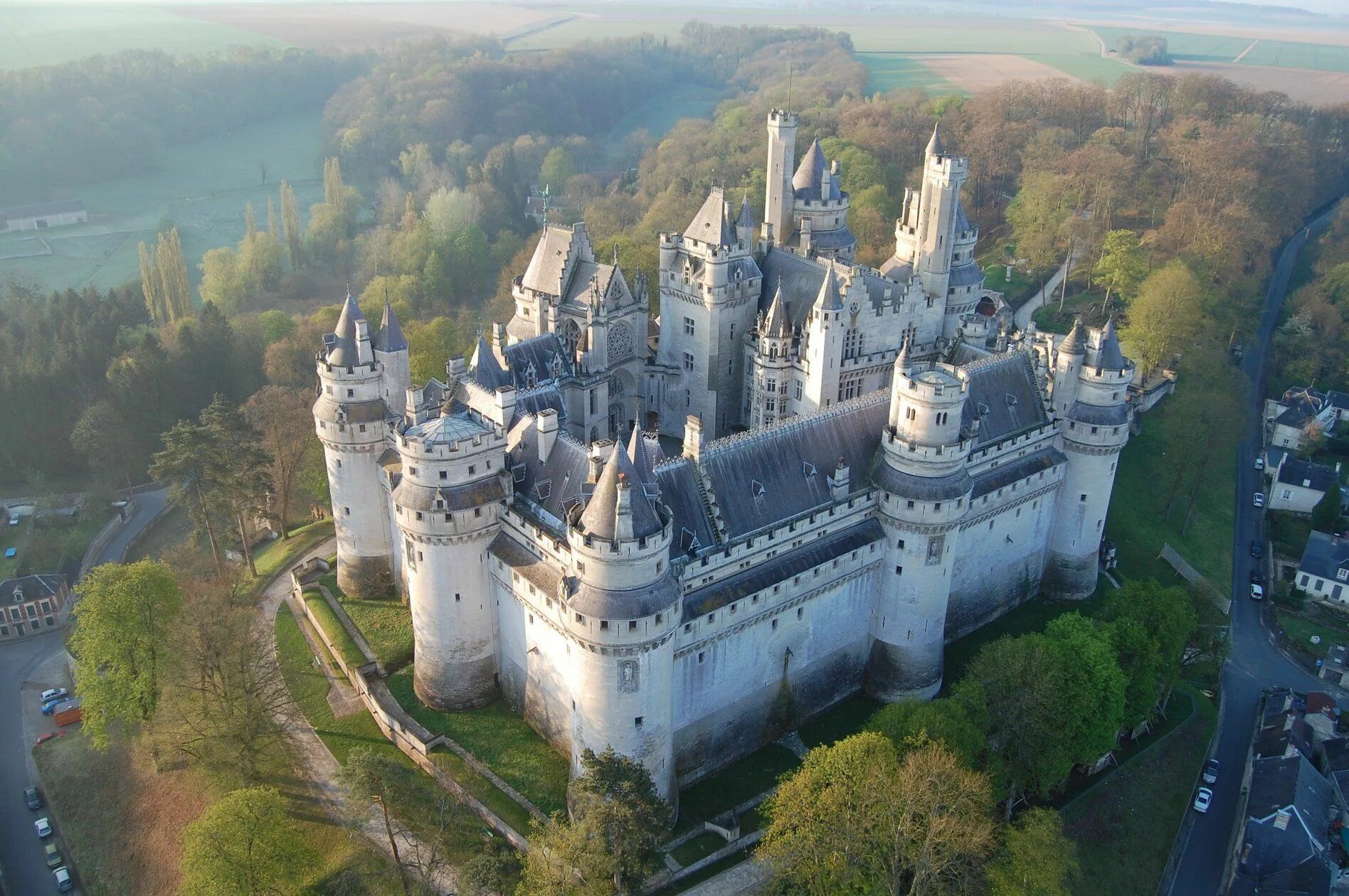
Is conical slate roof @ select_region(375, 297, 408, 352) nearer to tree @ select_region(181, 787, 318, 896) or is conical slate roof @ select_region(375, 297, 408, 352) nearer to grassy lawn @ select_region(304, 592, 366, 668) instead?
grassy lawn @ select_region(304, 592, 366, 668)

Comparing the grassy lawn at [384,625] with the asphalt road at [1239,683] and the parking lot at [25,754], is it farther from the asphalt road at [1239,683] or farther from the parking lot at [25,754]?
the asphalt road at [1239,683]

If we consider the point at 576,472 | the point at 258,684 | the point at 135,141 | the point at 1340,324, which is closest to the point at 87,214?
the point at 135,141

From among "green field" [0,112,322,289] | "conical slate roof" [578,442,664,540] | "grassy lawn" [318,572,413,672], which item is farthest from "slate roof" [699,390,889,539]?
"green field" [0,112,322,289]

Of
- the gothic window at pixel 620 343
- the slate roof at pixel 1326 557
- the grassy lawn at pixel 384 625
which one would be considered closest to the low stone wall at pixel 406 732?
the grassy lawn at pixel 384 625

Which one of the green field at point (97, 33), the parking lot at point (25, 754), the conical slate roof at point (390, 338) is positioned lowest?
the parking lot at point (25, 754)

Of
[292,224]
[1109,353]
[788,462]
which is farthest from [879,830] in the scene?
[292,224]

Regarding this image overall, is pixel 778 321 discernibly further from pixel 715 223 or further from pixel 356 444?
→ pixel 356 444
